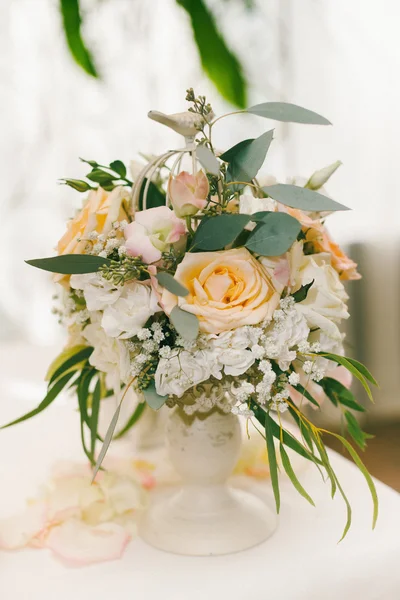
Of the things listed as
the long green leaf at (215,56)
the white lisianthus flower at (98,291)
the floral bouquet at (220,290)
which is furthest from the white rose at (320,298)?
the long green leaf at (215,56)

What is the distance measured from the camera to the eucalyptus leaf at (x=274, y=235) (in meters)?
0.70

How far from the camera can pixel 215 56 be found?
256cm

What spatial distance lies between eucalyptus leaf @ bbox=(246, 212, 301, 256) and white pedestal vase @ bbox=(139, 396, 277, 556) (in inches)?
10.5

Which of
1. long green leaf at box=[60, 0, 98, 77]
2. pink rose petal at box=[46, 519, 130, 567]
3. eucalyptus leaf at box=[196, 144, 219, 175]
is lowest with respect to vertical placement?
pink rose petal at box=[46, 519, 130, 567]

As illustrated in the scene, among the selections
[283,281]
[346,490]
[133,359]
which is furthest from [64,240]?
[346,490]

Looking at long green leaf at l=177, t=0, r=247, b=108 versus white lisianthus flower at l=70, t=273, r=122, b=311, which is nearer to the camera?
white lisianthus flower at l=70, t=273, r=122, b=311

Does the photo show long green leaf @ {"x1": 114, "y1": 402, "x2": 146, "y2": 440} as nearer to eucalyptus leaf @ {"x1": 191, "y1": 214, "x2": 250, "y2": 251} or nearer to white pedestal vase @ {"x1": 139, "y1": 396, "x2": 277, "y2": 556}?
white pedestal vase @ {"x1": 139, "y1": 396, "x2": 277, "y2": 556}

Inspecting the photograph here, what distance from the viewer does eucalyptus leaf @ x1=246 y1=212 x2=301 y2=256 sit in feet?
2.29

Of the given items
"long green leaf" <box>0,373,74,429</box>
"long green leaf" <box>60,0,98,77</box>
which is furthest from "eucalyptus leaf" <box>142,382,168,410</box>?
"long green leaf" <box>60,0,98,77</box>

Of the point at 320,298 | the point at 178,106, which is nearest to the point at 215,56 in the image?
the point at 178,106

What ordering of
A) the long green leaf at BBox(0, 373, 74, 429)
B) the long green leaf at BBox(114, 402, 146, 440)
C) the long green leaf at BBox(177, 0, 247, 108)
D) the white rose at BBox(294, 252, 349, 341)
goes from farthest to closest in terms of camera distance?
the long green leaf at BBox(177, 0, 247, 108) → the long green leaf at BBox(114, 402, 146, 440) → the long green leaf at BBox(0, 373, 74, 429) → the white rose at BBox(294, 252, 349, 341)

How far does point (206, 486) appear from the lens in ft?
2.94

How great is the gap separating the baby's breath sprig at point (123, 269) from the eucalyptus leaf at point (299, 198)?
167 mm

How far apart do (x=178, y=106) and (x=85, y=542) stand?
2.06 meters
